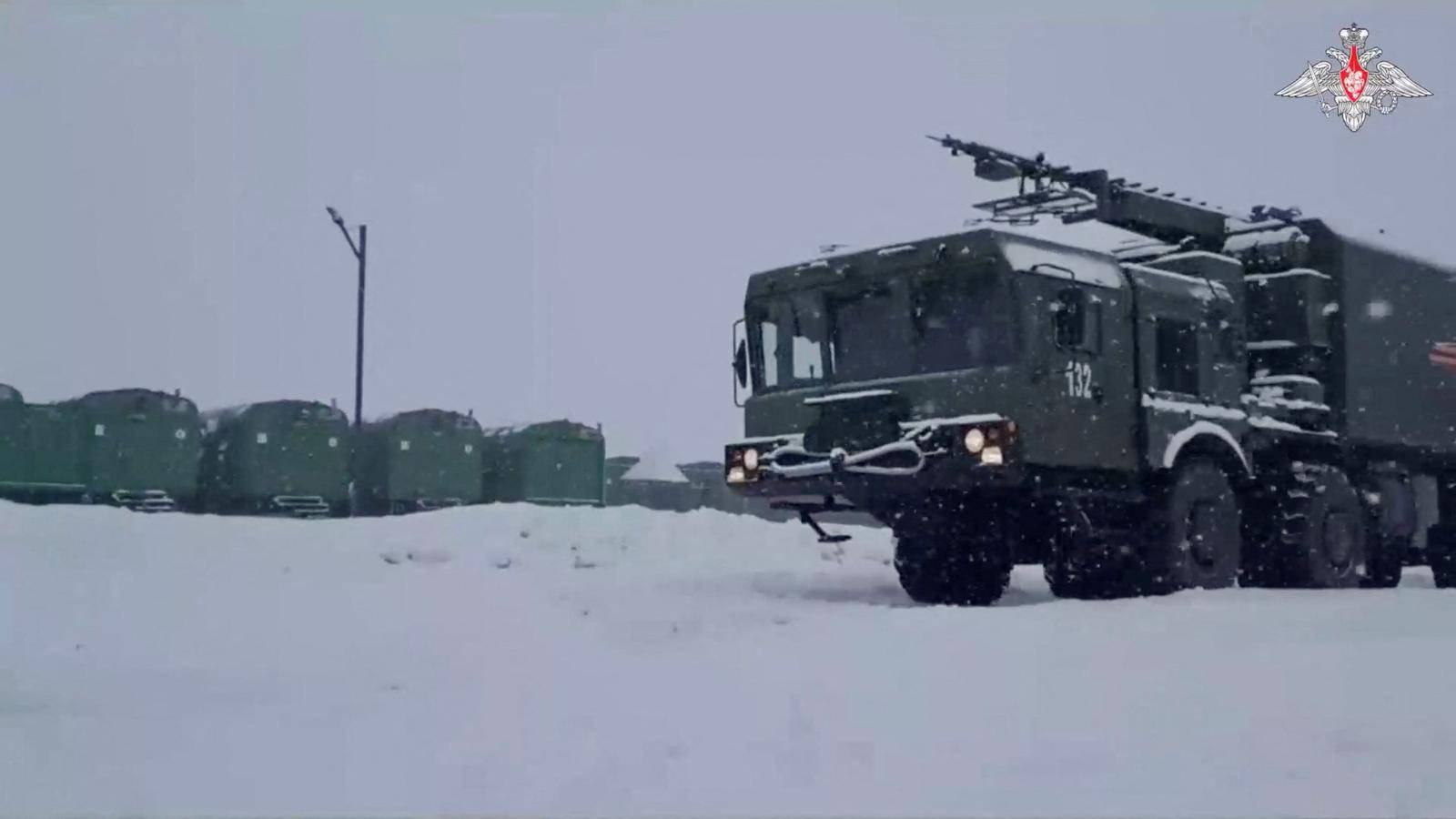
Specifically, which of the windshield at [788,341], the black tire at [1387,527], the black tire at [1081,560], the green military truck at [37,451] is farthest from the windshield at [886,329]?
the green military truck at [37,451]

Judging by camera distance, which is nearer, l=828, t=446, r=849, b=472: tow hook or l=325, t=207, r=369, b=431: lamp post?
l=828, t=446, r=849, b=472: tow hook

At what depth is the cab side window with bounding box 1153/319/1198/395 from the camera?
11789 mm

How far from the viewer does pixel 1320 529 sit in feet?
42.7

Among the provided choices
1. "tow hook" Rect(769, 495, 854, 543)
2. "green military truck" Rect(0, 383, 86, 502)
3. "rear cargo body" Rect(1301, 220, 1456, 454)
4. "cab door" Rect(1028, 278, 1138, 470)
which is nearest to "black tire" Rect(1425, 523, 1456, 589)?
"rear cargo body" Rect(1301, 220, 1456, 454)

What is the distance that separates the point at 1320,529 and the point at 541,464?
24786 mm

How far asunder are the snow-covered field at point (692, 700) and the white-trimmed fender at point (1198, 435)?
3.86 feet

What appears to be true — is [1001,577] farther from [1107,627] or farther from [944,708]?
[944,708]

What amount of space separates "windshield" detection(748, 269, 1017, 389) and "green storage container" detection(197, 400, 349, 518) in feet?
67.7

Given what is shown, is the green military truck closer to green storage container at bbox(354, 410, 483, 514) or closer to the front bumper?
green storage container at bbox(354, 410, 483, 514)

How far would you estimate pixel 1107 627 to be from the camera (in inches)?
352

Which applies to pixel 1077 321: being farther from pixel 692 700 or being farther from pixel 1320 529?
pixel 692 700

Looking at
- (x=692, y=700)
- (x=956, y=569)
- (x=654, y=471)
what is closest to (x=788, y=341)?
(x=956, y=569)

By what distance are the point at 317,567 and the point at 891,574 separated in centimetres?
637

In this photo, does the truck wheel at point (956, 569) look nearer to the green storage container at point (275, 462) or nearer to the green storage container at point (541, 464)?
the green storage container at point (275, 462)
